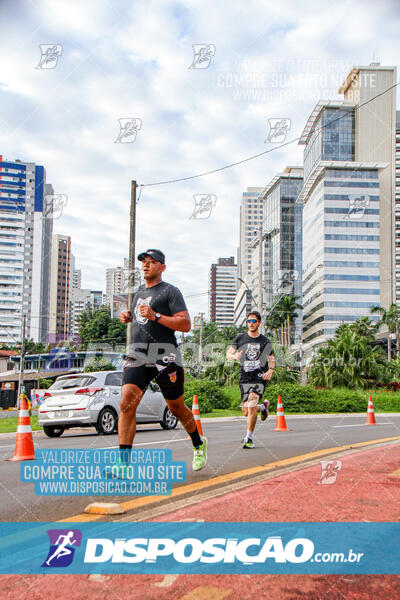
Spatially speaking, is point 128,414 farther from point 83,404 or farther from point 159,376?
point 83,404

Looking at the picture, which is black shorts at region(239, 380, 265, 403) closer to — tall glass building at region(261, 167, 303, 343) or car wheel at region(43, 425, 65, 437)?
car wheel at region(43, 425, 65, 437)

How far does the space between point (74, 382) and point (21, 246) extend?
148m

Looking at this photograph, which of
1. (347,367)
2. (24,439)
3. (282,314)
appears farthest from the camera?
(282,314)

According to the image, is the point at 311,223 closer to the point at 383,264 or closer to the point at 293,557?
the point at 383,264

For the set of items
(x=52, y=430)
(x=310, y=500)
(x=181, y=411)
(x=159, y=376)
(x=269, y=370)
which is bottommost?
(x=52, y=430)

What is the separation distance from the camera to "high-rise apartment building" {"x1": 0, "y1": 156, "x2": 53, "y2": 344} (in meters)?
152

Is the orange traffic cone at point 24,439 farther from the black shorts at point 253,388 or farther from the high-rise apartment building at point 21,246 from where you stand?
the high-rise apartment building at point 21,246

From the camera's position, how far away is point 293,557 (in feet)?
9.09

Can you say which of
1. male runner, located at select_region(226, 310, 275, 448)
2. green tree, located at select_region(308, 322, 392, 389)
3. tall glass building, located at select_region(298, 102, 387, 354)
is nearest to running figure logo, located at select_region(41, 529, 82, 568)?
male runner, located at select_region(226, 310, 275, 448)

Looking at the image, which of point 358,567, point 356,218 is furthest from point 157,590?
A: point 356,218

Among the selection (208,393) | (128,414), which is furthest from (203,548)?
(208,393)

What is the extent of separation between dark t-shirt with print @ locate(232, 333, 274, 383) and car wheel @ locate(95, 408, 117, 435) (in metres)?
4.93

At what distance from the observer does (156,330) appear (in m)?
4.60

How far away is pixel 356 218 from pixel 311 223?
12.0 metres
